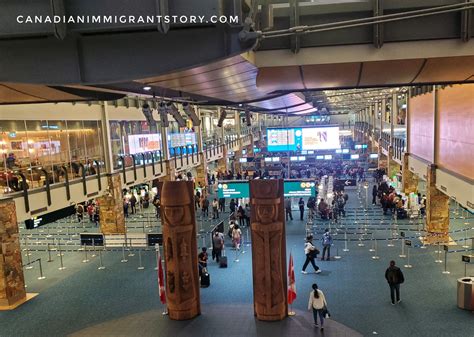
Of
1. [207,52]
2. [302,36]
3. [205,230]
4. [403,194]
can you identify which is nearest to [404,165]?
[403,194]

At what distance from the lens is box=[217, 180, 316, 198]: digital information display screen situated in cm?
1739

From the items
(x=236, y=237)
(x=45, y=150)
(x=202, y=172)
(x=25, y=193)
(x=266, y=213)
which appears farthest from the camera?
(x=202, y=172)

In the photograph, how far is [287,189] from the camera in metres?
17.6

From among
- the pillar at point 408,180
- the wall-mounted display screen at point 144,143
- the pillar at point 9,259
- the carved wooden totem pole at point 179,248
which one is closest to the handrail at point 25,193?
the pillar at point 9,259

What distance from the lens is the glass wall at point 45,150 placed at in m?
13.3

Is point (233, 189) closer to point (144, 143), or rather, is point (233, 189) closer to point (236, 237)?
point (236, 237)

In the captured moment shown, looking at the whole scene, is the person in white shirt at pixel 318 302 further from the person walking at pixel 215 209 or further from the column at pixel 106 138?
the person walking at pixel 215 209

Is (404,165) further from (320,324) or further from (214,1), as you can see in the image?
(214,1)

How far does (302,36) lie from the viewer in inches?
230

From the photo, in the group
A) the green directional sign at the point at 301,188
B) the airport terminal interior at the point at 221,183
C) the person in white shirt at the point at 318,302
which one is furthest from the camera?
the green directional sign at the point at 301,188

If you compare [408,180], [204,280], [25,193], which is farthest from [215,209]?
[25,193]

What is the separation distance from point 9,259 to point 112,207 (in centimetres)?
740

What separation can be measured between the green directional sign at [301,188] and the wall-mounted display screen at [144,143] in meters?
8.69

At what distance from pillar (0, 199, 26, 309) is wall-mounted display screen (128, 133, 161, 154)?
31.3ft
